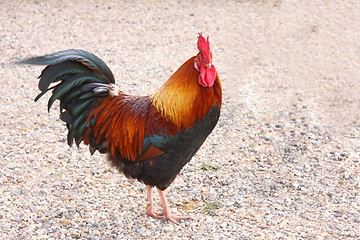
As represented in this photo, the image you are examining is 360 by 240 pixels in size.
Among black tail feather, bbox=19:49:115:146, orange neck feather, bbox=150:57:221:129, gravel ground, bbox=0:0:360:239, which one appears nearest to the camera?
orange neck feather, bbox=150:57:221:129

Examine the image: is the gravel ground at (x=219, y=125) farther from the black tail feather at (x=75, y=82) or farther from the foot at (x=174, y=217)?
the black tail feather at (x=75, y=82)

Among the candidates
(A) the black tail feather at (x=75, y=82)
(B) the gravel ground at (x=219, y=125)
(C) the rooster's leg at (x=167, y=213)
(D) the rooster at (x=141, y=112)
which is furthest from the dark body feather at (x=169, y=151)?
(A) the black tail feather at (x=75, y=82)

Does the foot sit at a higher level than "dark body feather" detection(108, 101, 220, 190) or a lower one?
lower

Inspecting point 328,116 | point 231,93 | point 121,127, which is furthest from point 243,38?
point 121,127

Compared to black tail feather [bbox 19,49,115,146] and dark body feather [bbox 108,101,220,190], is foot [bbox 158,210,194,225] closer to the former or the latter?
dark body feather [bbox 108,101,220,190]

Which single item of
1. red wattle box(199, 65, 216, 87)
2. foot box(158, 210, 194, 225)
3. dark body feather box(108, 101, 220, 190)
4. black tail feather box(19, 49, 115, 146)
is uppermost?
red wattle box(199, 65, 216, 87)

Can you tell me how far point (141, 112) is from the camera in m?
4.94

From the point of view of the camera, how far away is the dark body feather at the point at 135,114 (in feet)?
15.2

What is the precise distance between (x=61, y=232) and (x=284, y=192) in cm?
278

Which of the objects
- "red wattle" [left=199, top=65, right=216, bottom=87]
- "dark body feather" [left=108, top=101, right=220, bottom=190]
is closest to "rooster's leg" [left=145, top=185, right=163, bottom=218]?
"dark body feather" [left=108, top=101, right=220, bottom=190]

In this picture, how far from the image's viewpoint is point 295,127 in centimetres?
725

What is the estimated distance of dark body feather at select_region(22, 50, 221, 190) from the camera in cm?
464

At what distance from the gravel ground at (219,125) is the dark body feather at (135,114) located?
2.57 ft

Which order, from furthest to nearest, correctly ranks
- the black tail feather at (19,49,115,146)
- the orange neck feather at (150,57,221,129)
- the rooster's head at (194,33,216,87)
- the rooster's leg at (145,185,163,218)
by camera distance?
1. the rooster's leg at (145,185,163,218)
2. the black tail feather at (19,49,115,146)
3. the orange neck feather at (150,57,221,129)
4. the rooster's head at (194,33,216,87)
